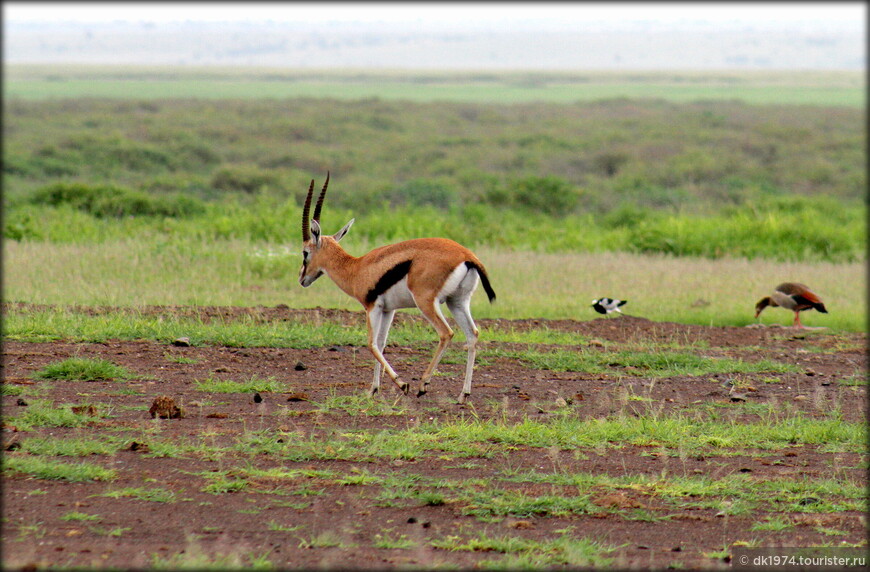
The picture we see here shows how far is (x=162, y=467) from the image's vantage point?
5965 mm

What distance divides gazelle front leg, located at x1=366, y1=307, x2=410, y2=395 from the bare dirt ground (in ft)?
0.55

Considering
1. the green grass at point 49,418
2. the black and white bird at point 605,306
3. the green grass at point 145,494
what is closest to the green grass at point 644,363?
the black and white bird at point 605,306

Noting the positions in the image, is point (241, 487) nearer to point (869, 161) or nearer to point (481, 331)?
point (481, 331)

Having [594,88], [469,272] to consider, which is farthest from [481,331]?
[594,88]

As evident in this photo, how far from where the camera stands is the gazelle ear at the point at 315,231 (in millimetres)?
8584

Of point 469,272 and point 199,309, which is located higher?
point 469,272

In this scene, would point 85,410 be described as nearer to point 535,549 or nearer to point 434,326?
point 434,326

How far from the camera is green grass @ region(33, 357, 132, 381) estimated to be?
26.9 feet

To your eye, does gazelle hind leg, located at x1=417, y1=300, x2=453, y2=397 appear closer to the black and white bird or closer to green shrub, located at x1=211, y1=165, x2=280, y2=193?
the black and white bird

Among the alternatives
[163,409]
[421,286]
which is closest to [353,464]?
[163,409]

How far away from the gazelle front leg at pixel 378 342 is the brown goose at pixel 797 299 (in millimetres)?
5753

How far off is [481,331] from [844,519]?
229 inches

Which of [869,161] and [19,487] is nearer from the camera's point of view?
[19,487]

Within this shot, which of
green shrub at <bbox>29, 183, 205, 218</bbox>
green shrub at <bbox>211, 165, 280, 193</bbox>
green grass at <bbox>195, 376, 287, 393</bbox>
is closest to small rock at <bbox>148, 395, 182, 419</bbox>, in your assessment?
green grass at <bbox>195, 376, 287, 393</bbox>
